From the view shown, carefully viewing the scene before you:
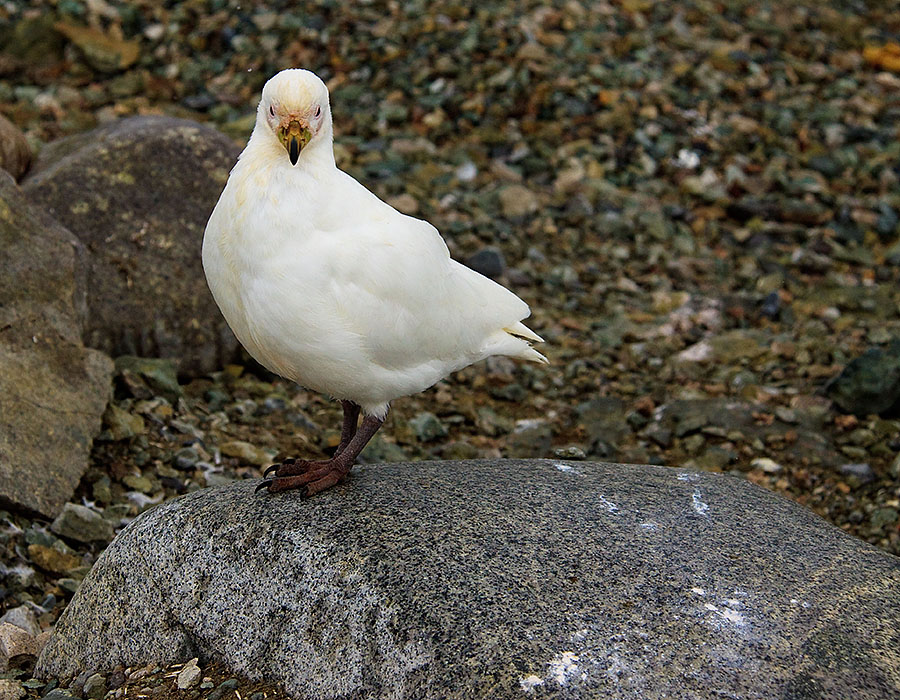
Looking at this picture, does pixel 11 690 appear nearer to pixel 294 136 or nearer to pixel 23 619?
pixel 23 619

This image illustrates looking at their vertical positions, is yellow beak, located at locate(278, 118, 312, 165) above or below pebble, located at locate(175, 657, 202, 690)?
above

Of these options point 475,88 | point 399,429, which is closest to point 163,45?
point 475,88

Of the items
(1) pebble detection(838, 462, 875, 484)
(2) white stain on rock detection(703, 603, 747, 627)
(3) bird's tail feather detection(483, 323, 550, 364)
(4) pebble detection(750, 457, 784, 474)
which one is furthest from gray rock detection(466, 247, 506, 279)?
(2) white stain on rock detection(703, 603, 747, 627)

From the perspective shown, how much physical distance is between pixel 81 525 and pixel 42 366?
1018mm

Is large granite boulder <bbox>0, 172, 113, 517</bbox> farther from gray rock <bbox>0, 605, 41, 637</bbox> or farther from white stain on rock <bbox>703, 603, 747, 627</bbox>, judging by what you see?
white stain on rock <bbox>703, 603, 747, 627</bbox>

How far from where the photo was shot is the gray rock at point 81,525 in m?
6.07

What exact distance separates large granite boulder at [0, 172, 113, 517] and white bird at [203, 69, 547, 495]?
5.75 feet

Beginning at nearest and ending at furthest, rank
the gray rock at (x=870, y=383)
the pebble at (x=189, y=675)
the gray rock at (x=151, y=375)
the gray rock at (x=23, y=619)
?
the pebble at (x=189, y=675), the gray rock at (x=23, y=619), the gray rock at (x=151, y=375), the gray rock at (x=870, y=383)

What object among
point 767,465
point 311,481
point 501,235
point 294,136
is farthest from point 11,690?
point 501,235

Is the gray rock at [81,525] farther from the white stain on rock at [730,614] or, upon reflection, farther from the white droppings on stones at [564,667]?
the white stain on rock at [730,614]

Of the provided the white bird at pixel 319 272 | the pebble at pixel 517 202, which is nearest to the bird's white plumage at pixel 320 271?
the white bird at pixel 319 272

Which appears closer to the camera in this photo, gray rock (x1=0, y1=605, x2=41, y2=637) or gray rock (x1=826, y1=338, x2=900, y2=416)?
gray rock (x1=0, y1=605, x2=41, y2=637)

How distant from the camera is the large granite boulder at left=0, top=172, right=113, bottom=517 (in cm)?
611

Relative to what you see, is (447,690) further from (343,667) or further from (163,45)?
(163,45)
